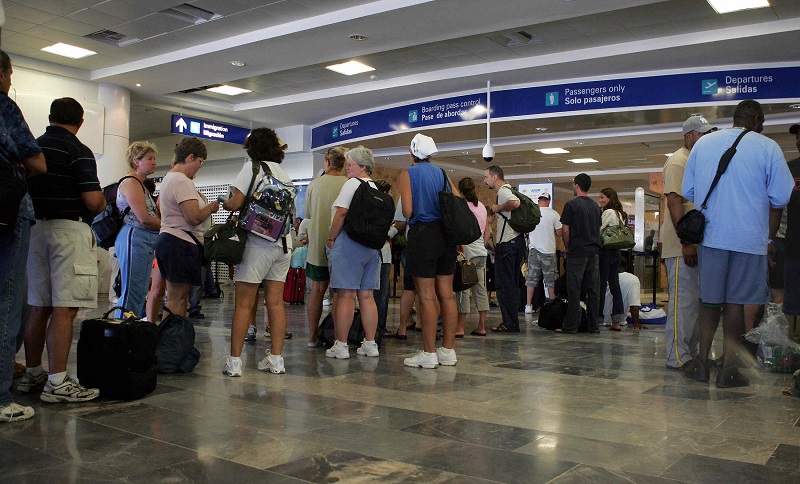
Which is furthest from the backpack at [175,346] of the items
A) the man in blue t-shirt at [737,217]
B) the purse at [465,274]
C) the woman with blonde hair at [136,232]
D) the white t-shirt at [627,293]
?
the white t-shirt at [627,293]

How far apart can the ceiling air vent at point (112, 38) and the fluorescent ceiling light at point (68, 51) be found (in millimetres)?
598

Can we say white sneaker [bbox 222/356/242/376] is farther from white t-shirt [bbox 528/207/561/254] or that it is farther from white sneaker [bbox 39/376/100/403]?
white t-shirt [bbox 528/207/561/254]

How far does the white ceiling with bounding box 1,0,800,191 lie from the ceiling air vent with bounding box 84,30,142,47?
12 centimetres

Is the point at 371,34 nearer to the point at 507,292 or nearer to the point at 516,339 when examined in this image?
the point at 507,292

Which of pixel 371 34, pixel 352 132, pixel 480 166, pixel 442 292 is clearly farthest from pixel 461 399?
pixel 480 166

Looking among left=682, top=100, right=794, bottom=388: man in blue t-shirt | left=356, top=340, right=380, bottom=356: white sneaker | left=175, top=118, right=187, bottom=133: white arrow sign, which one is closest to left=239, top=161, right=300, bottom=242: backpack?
left=356, top=340, right=380, bottom=356: white sneaker

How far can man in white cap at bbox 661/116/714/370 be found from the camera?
181 inches

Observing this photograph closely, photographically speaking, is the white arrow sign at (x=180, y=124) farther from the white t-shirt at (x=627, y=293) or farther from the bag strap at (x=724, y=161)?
the bag strap at (x=724, y=161)

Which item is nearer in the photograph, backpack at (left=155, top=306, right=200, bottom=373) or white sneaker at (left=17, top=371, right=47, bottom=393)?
white sneaker at (left=17, top=371, right=47, bottom=393)

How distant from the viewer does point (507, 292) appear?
7312 millimetres

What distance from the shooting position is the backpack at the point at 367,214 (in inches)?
193

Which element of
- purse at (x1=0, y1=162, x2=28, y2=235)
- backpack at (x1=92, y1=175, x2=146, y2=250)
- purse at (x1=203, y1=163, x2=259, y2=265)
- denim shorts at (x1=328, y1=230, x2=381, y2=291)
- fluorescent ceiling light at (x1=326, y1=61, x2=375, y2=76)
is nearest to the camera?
purse at (x1=0, y1=162, x2=28, y2=235)

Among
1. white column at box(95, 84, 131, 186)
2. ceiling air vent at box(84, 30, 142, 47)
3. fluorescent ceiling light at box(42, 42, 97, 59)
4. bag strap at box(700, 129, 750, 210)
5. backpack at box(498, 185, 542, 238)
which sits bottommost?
backpack at box(498, 185, 542, 238)

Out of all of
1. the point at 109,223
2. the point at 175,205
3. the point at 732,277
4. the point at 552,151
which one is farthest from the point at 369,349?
the point at 552,151
